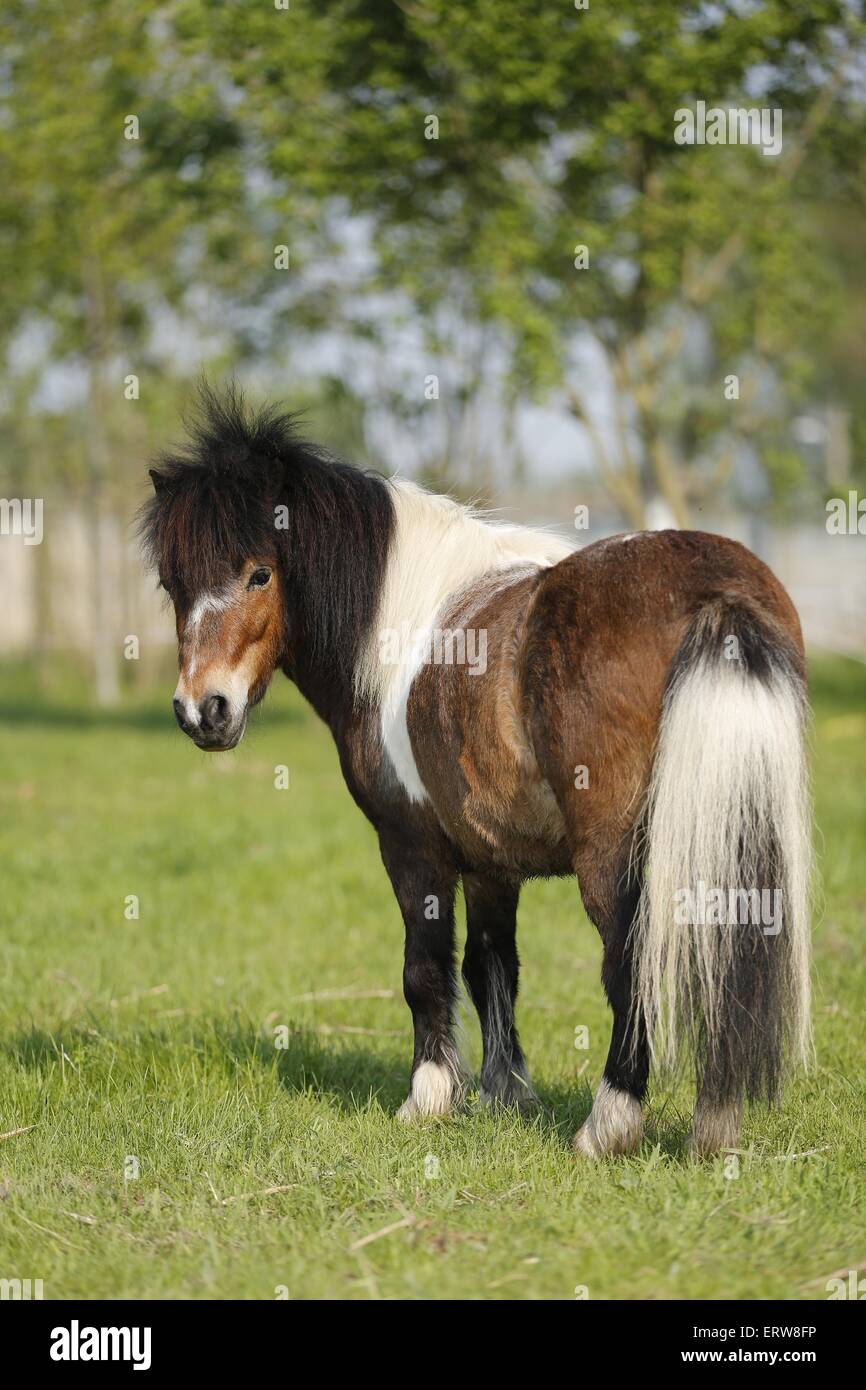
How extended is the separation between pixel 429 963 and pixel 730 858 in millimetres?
1460

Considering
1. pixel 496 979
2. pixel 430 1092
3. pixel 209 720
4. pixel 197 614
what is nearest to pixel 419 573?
pixel 197 614

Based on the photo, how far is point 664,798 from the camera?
12.7ft

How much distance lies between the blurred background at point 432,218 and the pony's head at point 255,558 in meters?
4.91

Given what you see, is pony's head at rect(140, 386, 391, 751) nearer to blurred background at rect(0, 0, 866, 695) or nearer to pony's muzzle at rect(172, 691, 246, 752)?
pony's muzzle at rect(172, 691, 246, 752)

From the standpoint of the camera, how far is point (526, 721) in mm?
4293

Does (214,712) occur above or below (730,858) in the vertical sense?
above

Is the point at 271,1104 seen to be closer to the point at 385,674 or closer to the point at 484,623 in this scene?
Result: the point at 385,674

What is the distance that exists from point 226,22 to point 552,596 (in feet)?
46.4

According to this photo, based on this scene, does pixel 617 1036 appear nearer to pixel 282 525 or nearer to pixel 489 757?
pixel 489 757

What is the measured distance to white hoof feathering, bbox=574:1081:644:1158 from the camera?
4.24 metres

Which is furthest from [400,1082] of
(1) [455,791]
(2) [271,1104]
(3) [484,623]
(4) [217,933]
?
(4) [217,933]

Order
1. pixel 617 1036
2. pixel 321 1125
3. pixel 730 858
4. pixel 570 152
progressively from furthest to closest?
pixel 570 152 < pixel 321 1125 < pixel 617 1036 < pixel 730 858

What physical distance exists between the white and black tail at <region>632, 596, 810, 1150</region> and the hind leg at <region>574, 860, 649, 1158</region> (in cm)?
8

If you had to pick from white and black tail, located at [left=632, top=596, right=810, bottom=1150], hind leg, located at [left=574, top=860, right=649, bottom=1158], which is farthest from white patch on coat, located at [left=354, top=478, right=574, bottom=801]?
white and black tail, located at [left=632, top=596, right=810, bottom=1150]
